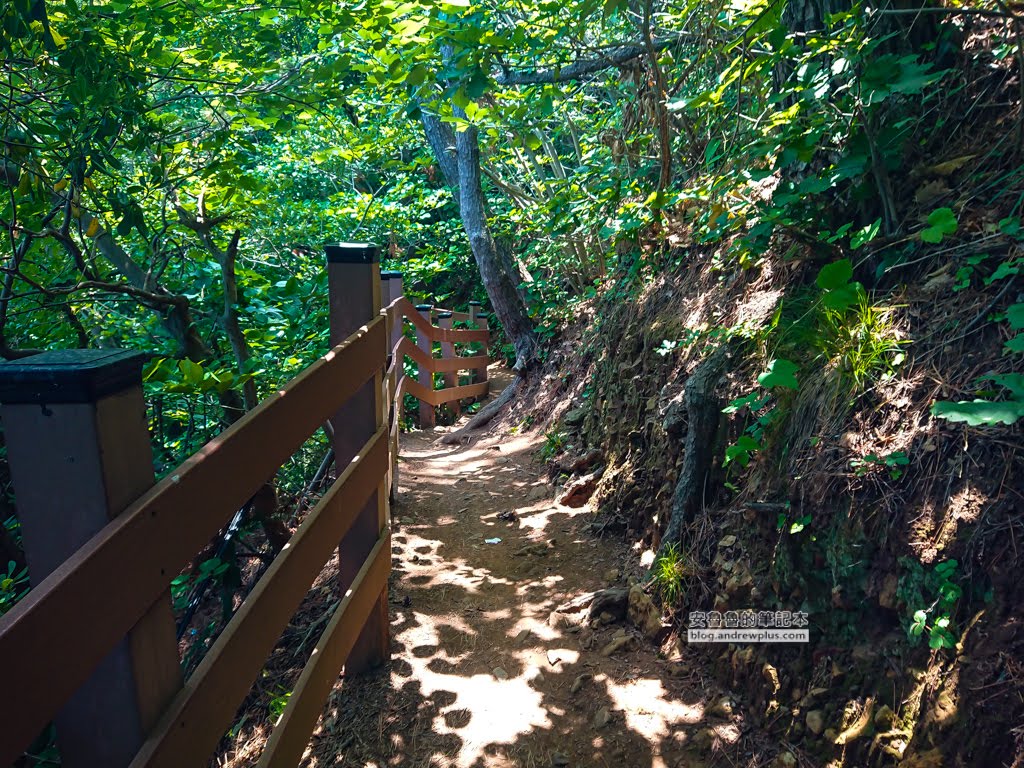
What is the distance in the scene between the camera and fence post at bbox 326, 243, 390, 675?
2701 millimetres

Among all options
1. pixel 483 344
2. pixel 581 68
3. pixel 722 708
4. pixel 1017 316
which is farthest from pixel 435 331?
pixel 1017 316

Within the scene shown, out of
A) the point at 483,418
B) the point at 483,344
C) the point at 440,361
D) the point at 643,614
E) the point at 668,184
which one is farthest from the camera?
the point at 483,344

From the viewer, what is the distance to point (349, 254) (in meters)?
2.72

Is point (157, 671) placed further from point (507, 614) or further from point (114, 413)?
point (507, 614)

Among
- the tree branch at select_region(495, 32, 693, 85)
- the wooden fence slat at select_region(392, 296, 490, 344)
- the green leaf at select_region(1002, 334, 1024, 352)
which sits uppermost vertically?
the tree branch at select_region(495, 32, 693, 85)

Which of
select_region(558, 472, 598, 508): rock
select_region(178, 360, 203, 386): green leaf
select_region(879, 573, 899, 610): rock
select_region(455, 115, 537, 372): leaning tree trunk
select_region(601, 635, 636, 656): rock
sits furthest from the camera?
select_region(455, 115, 537, 372): leaning tree trunk

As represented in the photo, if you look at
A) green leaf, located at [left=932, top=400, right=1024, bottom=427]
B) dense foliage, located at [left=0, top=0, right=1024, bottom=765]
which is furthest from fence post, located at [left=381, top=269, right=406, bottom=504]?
green leaf, located at [left=932, top=400, right=1024, bottom=427]

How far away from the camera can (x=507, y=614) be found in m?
3.47

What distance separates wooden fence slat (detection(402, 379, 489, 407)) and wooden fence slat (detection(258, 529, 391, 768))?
520 centimetres

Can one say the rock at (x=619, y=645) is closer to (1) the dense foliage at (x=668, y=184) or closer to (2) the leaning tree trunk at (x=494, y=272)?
(1) the dense foliage at (x=668, y=184)

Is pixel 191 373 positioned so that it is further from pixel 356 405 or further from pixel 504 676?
pixel 504 676

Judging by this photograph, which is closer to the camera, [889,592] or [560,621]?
[889,592]

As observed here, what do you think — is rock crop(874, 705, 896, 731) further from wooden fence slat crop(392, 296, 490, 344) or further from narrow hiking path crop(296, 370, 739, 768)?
wooden fence slat crop(392, 296, 490, 344)

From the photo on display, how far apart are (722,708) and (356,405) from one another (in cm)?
177
